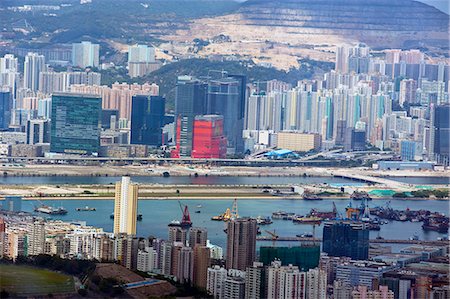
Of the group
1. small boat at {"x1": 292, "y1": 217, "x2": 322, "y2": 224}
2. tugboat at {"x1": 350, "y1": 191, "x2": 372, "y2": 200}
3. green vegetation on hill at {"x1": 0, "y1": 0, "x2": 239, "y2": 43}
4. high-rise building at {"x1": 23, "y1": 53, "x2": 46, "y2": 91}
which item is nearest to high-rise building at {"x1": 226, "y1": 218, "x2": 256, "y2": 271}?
small boat at {"x1": 292, "y1": 217, "x2": 322, "y2": 224}

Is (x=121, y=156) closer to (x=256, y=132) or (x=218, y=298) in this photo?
(x=256, y=132)

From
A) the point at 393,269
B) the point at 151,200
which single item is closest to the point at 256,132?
the point at 151,200

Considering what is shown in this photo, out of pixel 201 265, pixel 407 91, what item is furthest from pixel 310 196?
pixel 407 91

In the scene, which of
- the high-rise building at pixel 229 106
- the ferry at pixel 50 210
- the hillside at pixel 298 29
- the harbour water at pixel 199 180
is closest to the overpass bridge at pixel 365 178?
the harbour water at pixel 199 180

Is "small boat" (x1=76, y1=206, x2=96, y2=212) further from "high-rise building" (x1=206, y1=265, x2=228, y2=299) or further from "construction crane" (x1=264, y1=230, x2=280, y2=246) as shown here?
"high-rise building" (x1=206, y1=265, x2=228, y2=299)

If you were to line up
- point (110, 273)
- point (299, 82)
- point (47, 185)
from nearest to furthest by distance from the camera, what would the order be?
1. point (110, 273)
2. point (47, 185)
3. point (299, 82)

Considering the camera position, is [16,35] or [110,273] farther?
[16,35]
